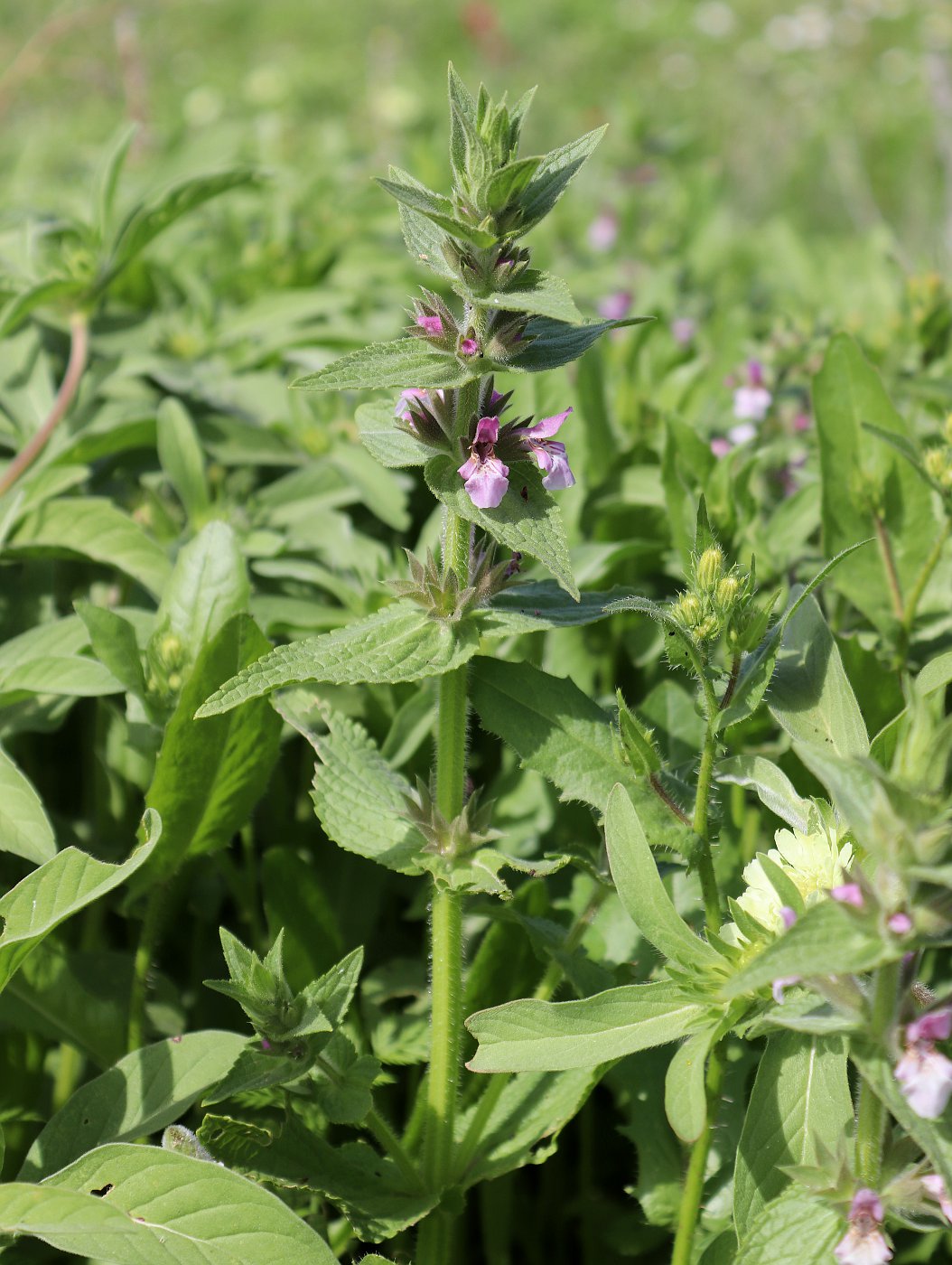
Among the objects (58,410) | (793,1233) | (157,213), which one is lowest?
(793,1233)

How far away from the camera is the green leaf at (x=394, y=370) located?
Answer: 4.51 feet

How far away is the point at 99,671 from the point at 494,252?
871 mm

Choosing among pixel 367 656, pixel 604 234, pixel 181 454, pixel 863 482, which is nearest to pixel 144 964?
pixel 367 656

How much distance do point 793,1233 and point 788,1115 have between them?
0.14m

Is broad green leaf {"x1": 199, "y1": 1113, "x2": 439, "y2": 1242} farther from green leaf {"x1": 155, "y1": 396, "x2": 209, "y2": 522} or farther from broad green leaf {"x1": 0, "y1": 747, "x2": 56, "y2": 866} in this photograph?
green leaf {"x1": 155, "y1": 396, "x2": 209, "y2": 522}

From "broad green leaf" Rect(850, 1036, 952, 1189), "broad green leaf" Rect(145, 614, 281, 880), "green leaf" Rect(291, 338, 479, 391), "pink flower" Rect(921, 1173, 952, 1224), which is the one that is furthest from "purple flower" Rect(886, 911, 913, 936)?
"broad green leaf" Rect(145, 614, 281, 880)

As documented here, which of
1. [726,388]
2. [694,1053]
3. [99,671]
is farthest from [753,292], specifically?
[694,1053]

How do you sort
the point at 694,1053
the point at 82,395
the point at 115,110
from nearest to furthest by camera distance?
the point at 694,1053 → the point at 82,395 → the point at 115,110

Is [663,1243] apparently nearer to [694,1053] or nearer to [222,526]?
[694,1053]

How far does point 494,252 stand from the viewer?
1424mm

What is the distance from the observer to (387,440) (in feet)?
5.24

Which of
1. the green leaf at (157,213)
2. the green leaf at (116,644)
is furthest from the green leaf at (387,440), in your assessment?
the green leaf at (157,213)

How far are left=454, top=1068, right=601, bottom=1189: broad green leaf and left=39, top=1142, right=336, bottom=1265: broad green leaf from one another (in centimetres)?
39

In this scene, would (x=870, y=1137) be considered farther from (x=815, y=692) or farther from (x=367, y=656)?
(x=367, y=656)
